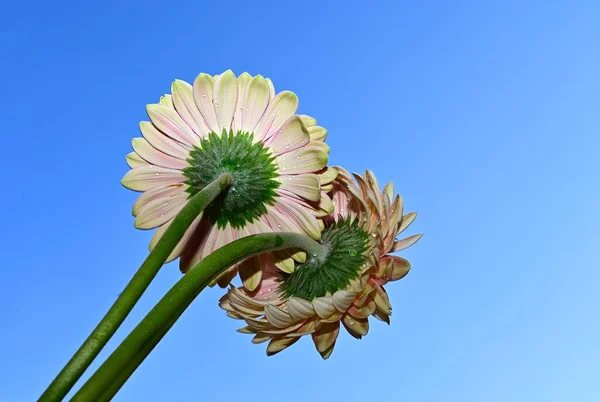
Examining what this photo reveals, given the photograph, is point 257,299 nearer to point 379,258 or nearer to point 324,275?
point 324,275

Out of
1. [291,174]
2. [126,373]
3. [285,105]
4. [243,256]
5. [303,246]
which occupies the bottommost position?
[126,373]

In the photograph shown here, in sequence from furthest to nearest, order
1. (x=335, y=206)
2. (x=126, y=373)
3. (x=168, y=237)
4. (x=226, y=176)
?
(x=335, y=206)
(x=226, y=176)
(x=168, y=237)
(x=126, y=373)

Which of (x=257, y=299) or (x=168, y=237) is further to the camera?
(x=257, y=299)

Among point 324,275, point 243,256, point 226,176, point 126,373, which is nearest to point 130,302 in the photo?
point 126,373

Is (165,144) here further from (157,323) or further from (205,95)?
(157,323)

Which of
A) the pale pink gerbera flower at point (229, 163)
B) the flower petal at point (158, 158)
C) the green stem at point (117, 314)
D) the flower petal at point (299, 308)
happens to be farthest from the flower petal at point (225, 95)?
the flower petal at point (299, 308)

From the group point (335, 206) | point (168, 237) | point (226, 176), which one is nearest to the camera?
point (168, 237)
